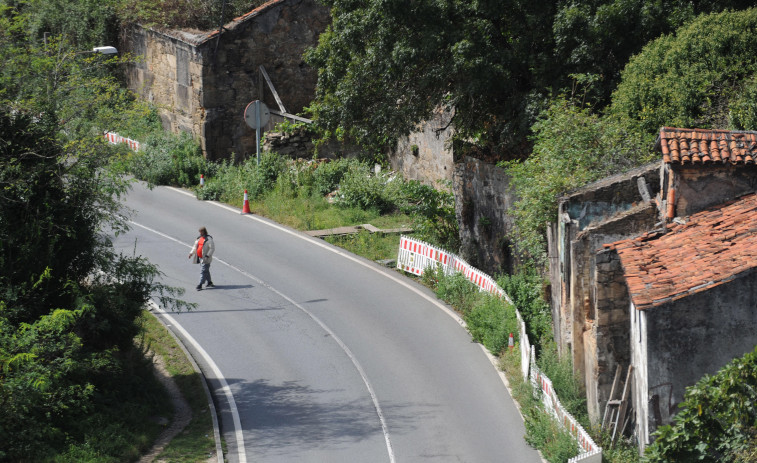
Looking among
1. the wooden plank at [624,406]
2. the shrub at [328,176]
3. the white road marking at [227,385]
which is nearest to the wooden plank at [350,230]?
the shrub at [328,176]

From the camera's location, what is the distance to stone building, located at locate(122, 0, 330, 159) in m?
32.3

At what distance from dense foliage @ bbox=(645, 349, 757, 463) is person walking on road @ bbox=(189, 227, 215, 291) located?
41.3 ft

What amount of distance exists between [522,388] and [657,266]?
4.36 metres

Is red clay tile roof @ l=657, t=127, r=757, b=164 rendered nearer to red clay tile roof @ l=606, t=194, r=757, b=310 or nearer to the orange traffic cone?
red clay tile roof @ l=606, t=194, r=757, b=310

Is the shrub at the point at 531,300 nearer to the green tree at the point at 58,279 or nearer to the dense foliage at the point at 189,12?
the green tree at the point at 58,279

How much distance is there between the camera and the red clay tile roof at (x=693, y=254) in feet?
39.4

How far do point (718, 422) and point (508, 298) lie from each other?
26.8 ft

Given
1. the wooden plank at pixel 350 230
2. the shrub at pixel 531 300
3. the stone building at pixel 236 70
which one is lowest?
the shrub at pixel 531 300

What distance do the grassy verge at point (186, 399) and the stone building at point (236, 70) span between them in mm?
13386

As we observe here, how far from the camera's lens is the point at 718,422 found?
36.2 ft

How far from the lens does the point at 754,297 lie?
11898mm

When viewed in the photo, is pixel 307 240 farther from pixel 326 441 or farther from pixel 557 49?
pixel 326 441

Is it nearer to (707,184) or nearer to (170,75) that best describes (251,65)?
(170,75)

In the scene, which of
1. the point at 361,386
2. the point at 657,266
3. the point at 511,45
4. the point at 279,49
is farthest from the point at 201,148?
the point at 657,266
